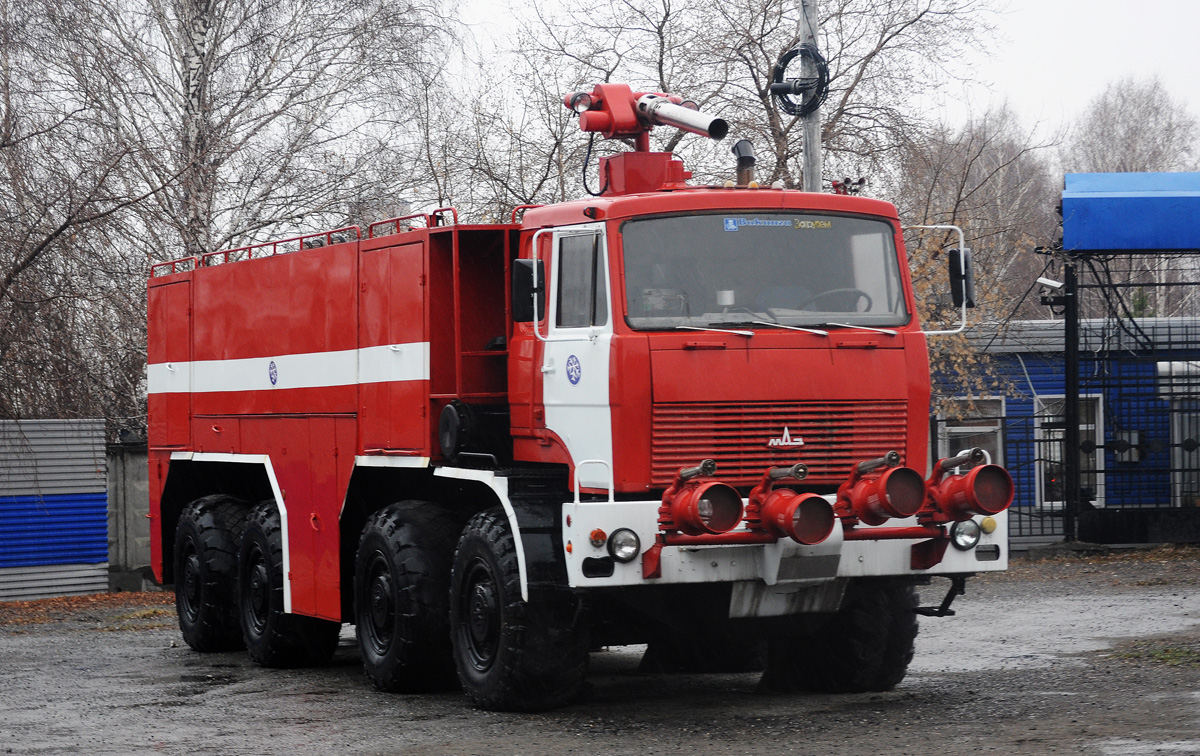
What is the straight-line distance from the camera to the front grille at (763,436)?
905 centimetres

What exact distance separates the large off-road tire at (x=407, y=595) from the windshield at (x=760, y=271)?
2.50 m

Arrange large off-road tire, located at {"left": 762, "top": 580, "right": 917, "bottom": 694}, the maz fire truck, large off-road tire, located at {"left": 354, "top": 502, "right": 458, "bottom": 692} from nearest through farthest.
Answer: the maz fire truck → large off-road tire, located at {"left": 762, "top": 580, "right": 917, "bottom": 694} → large off-road tire, located at {"left": 354, "top": 502, "right": 458, "bottom": 692}

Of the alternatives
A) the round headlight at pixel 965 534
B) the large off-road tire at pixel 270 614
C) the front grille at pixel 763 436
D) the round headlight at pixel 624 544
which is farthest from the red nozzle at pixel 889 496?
the large off-road tire at pixel 270 614

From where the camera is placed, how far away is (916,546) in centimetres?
938

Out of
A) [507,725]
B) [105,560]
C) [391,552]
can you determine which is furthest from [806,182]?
[105,560]

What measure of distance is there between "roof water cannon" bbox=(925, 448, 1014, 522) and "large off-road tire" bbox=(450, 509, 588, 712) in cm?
227

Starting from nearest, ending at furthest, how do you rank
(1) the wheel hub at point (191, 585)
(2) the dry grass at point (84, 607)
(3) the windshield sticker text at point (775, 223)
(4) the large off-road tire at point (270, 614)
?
(3) the windshield sticker text at point (775, 223), (4) the large off-road tire at point (270, 614), (1) the wheel hub at point (191, 585), (2) the dry grass at point (84, 607)

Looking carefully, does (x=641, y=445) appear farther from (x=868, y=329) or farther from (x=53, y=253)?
(x=53, y=253)

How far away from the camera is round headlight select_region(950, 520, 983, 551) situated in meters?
9.45

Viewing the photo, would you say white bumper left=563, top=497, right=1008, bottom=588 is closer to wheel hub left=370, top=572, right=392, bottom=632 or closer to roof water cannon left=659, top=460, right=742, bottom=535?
roof water cannon left=659, top=460, right=742, bottom=535

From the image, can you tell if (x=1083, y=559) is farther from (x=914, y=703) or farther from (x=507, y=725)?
(x=507, y=725)

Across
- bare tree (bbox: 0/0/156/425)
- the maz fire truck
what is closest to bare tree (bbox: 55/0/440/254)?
bare tree (bbox: 0/0/156/425)

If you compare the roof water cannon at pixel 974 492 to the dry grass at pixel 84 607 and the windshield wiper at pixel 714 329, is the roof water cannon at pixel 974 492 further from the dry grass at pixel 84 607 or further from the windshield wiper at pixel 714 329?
the dry grass at pixel 84 607

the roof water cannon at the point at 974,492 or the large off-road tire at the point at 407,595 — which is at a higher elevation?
the roof water cannon at the point at 974,492
